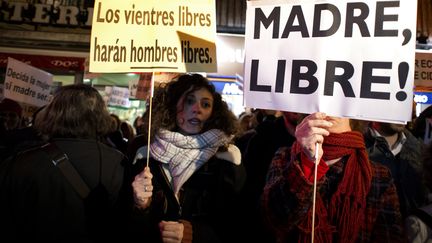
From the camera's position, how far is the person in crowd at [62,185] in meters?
2.26

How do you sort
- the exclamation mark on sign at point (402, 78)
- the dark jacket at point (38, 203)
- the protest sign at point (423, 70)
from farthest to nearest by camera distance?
the protest sign at point (423, 70)
the dark jacket at point (38, 203)
the exclamation mark on sign at point (402, 78)

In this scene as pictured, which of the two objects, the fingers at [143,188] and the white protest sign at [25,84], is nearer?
→ the fingers at [143,188]

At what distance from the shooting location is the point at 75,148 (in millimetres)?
2389

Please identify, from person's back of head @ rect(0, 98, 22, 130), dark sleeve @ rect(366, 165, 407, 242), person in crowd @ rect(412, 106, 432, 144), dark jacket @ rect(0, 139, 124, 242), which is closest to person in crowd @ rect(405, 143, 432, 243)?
dark sleeve @ rect(366, 165, 407, 242)

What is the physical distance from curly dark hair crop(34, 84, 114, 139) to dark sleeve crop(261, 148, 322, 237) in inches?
44.3

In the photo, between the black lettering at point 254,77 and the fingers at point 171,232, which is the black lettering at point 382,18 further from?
the fingers at point 171,232

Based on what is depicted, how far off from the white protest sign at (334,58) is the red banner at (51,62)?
31.0 feet

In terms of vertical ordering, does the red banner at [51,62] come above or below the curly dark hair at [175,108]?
above

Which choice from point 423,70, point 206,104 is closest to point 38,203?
point 206,104

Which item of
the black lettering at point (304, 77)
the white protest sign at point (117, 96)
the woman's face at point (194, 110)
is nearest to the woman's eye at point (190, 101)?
the woman's face at point (194, 110)

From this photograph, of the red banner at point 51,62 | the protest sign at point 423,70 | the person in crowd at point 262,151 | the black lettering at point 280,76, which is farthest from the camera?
the red banner at point 51,62

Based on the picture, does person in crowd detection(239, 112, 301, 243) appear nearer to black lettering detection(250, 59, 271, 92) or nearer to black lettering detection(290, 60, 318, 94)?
black lettering detection(250, 59, 271, 92)

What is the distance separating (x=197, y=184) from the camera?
247 centimetres

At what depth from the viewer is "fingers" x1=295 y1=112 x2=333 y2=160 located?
1798 millimetres
